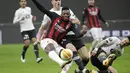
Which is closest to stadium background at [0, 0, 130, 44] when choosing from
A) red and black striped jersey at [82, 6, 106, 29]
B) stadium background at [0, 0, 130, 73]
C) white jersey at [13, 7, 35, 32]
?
stadium background at [0, 0, 130, 73]

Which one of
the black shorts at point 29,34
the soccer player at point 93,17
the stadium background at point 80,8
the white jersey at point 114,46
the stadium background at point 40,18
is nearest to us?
the white jersey at point 114,46

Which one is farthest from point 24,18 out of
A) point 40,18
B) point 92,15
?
point 40,18

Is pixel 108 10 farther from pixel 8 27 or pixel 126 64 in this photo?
pixel 126 64

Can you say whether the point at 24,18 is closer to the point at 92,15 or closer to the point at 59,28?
the point at 92,15

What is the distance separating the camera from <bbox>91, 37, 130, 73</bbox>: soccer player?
12.1m

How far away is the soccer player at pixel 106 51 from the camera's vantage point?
39.8 ft

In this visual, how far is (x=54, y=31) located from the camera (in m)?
12.2

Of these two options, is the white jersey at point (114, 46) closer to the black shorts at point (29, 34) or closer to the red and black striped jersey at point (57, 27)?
the red and black striped jersey at point (57, 27)

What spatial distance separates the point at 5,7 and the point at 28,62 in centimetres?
1377

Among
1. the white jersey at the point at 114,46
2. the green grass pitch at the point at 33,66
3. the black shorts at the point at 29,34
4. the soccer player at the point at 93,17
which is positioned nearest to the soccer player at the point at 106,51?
the white jersey at the point at 114,46

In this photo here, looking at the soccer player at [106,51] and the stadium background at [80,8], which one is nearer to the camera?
the soccer player at [106,51]

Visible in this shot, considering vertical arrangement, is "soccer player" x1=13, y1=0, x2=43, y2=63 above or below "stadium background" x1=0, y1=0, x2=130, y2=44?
above

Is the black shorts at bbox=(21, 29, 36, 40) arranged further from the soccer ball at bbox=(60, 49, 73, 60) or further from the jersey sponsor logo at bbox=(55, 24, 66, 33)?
the soccer ball at bbox=(60, 49, 73, 60)

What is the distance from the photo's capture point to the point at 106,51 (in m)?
12.5
